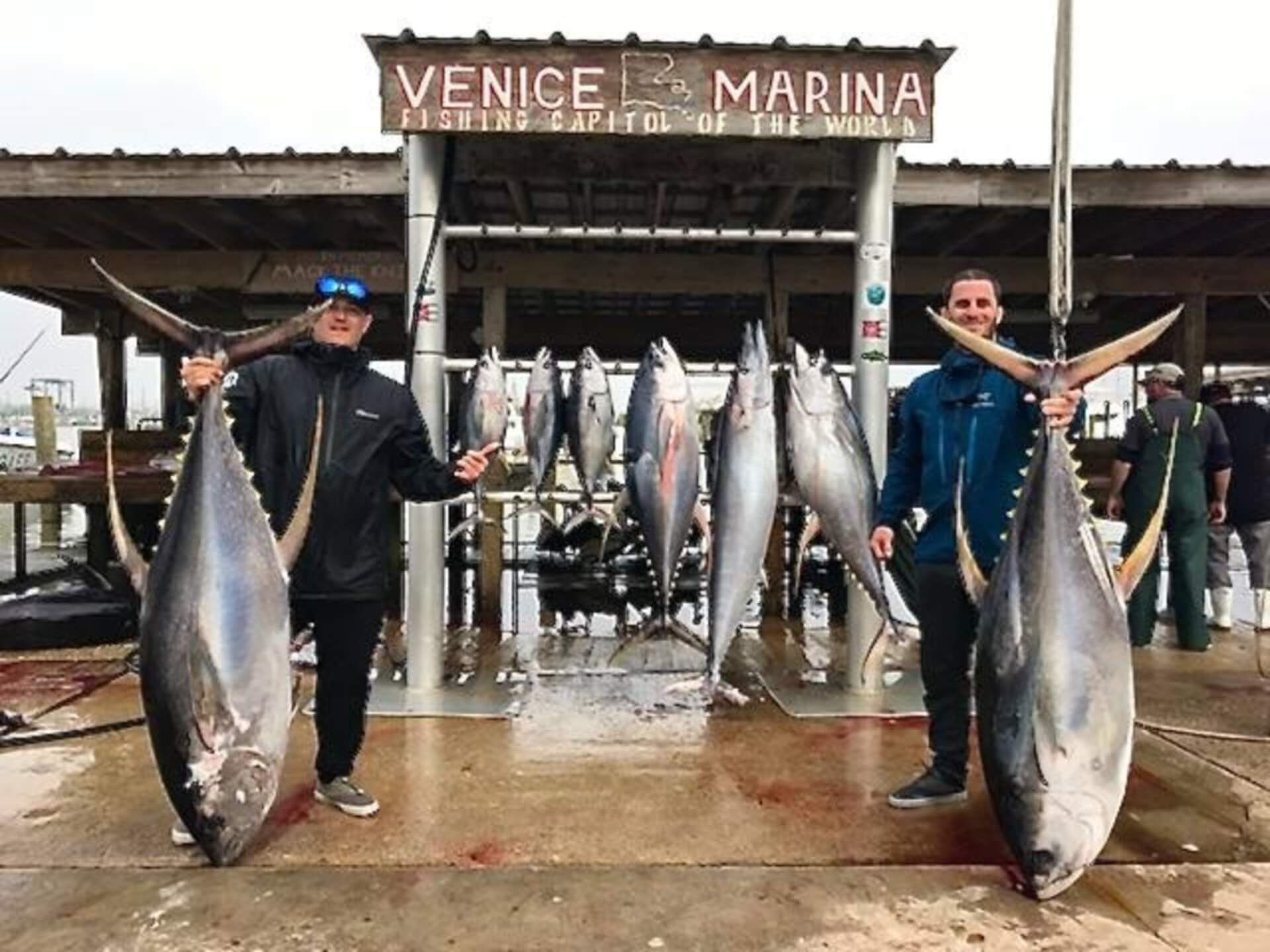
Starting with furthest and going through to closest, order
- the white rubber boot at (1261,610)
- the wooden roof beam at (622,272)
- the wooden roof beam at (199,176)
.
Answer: the wooden roof beam at (622,272), the wooden roof beam at (199,176), the white rubber boot at (1261,610)

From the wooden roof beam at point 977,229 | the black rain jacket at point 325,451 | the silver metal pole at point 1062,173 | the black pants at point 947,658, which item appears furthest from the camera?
the wooden roof beam at point 977,229

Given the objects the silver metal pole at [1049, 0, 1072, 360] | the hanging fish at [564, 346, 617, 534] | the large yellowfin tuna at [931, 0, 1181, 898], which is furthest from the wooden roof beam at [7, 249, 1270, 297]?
the large yellowfin tuna at [931, 0, 1181, 898]

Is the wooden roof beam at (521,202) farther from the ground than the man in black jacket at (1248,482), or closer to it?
farther from the ground

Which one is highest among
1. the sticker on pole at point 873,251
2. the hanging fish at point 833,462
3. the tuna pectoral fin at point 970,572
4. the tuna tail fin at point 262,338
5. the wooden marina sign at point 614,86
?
the wooden marina sign at point 614,86

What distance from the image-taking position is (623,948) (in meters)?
3.05

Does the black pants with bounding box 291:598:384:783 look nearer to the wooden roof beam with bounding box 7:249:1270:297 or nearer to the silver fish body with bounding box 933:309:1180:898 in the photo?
the silver fish body with bounding box 933:309:1180:898

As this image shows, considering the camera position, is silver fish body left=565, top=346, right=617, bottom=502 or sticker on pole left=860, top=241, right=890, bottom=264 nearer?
silver fish body left=565, top=346, right=617, bottom=502

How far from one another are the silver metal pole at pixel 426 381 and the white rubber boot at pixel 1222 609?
5.61 m

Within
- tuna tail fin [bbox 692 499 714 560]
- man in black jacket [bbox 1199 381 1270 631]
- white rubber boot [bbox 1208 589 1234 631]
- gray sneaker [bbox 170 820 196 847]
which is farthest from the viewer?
white rubber boot [bbox 1208 589 1234 631]

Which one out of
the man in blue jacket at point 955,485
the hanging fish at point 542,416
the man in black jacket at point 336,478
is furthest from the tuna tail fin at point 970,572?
the hanging fish at point 542,416

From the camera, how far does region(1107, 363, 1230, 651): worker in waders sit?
23.8 feet

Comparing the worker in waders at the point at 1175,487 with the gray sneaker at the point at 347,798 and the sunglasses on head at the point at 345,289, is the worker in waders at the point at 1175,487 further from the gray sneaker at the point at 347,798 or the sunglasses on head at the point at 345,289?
the sunglasses on head at the point at 345,289

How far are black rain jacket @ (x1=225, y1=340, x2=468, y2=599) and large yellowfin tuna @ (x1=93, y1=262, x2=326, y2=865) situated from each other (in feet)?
1.21

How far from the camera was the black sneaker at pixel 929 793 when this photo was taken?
416cm
